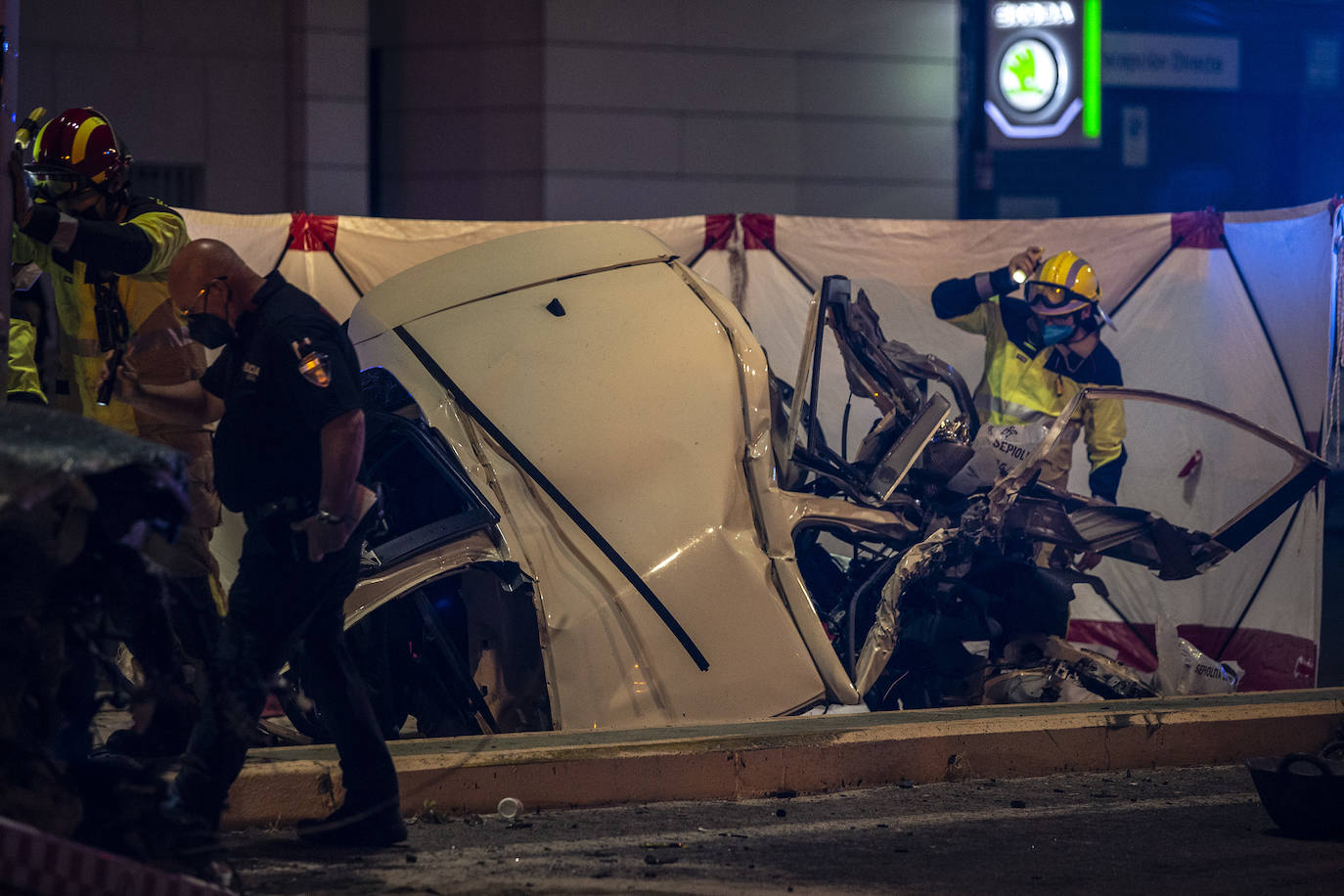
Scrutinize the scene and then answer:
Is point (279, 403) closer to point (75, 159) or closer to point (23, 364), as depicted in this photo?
point (23, 364)

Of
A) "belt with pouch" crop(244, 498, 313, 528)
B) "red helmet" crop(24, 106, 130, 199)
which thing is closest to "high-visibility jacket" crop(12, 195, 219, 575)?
"red helmet" crop(24, 106, 130, 199)

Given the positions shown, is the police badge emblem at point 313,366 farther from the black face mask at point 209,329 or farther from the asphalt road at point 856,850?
the asphalt road at point 856,850

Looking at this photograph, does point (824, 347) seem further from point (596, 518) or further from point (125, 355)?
point (125, 355)

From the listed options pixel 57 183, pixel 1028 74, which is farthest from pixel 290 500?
pixel 1028 74

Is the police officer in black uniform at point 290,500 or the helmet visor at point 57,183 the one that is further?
the helmet visor at point 57,183

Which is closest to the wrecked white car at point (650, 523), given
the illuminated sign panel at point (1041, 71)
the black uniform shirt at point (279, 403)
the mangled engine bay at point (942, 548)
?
the mangled engine bay at point (942, 548)

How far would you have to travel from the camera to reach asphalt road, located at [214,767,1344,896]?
3.83 meters

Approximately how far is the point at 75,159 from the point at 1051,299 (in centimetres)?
431

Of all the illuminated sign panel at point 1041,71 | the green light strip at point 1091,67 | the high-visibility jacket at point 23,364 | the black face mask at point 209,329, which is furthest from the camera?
the green light strip at point 1091,67

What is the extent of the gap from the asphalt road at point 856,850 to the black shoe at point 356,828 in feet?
0.14

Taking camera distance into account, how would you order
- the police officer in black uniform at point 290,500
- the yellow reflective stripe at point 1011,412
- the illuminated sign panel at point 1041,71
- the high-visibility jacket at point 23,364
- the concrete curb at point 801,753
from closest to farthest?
the police officer in black uniform at point 290,500, the concrete curb at point 801,753, the high-visibility jacket at point 23,364, the yellow reflective stripe at point 1011,412, the illuminated sign panel at point 1041,71

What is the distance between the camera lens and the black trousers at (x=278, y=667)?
3.79 metres

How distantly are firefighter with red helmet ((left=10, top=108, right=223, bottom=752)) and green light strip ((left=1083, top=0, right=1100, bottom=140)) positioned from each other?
326 inches

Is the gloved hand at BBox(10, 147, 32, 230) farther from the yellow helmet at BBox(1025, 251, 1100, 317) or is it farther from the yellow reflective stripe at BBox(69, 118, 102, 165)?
the yellow helmet at BBox(1025, 251, 1100, 317)
